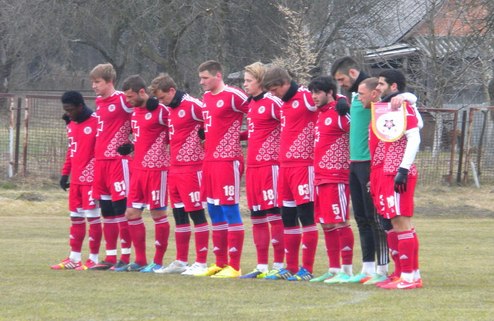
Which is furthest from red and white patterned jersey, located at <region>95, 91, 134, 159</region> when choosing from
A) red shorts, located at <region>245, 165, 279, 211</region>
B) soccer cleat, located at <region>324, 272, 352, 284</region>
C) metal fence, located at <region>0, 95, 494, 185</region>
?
metal fence, located at <region>0, 95, 494, 185</region>

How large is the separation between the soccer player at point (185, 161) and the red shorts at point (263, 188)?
2.37 ft

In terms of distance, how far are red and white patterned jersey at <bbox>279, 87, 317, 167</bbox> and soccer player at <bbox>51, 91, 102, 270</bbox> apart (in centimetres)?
249

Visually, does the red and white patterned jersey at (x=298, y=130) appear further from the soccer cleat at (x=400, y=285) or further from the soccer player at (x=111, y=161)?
the soccer player at (x=111, y=161)

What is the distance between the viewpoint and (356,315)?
8.30 m

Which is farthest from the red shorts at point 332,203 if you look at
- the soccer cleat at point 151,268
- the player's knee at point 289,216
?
the soccer cleat at point 151,268

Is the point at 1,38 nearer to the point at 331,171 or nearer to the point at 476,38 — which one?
the point at 476,38

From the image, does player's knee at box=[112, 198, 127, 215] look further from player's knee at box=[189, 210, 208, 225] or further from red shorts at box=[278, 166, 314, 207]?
red shorts at box=[278, 166, 314, 207]

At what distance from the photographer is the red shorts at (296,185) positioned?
35.0ft

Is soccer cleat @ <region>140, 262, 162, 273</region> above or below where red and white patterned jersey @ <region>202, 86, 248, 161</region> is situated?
below

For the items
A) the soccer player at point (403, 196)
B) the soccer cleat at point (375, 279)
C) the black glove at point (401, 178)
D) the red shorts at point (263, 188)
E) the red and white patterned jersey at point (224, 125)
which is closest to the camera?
the black glove at point (401, 178)

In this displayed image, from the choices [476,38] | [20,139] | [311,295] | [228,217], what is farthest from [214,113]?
[476,38]

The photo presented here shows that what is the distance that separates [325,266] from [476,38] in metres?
17.4

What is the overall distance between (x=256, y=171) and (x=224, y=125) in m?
0.61

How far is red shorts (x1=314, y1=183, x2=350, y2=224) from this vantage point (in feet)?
34.4
